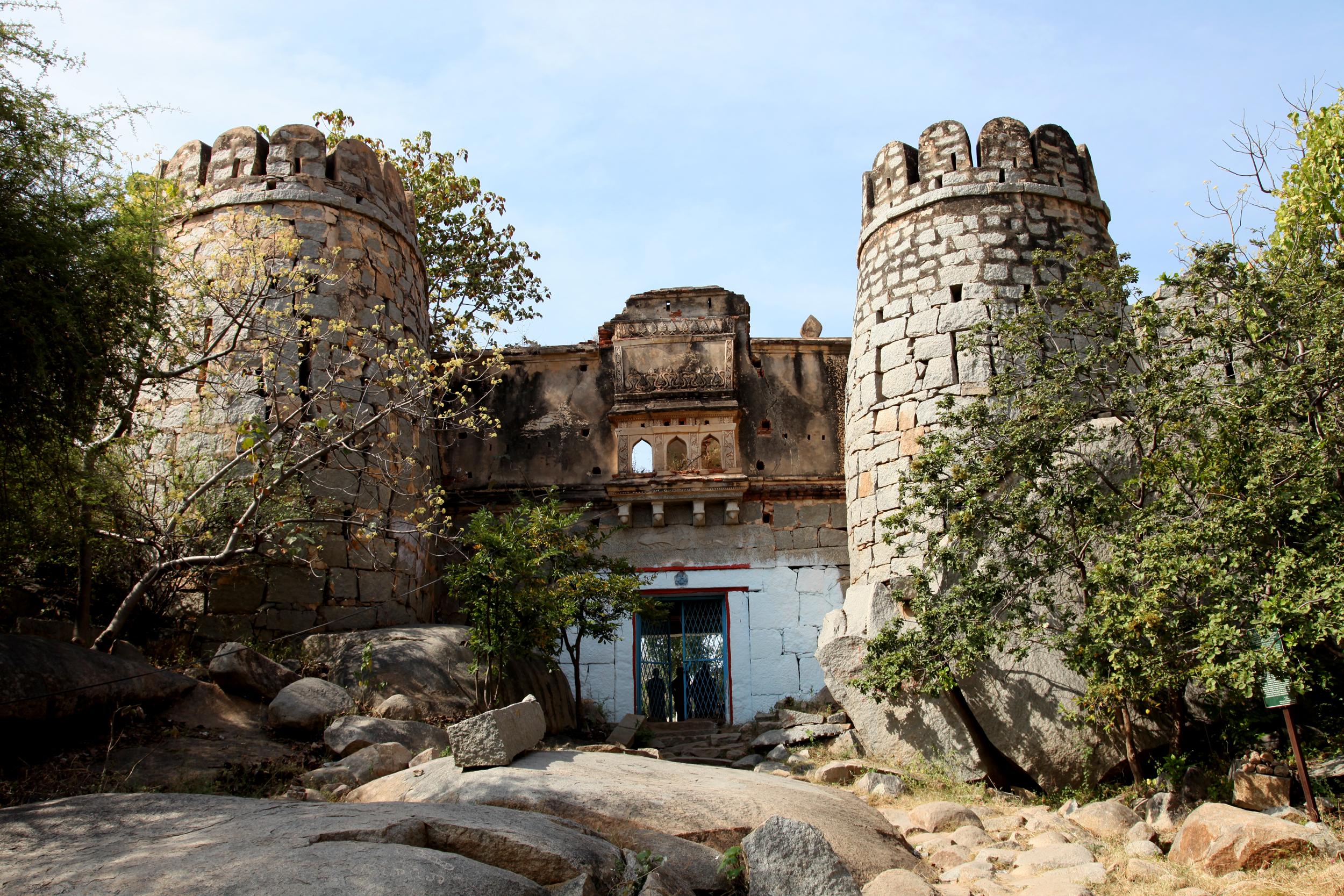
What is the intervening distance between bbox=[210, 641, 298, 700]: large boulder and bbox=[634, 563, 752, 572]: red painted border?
4.68 metres

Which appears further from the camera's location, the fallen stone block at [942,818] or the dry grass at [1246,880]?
the fallen stone block at [942,818]

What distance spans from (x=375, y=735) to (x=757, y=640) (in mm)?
Answer: 5317

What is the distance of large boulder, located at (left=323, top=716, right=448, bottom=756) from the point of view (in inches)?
297

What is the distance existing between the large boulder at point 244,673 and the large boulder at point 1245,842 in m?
6.50

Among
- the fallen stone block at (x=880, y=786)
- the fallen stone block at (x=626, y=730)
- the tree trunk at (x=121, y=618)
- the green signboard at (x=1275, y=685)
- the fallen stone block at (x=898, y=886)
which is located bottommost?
the fallen stone block at (x=898, y=886)

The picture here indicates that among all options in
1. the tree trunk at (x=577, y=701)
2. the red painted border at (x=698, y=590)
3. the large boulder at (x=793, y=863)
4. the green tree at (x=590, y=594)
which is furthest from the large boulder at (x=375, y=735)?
the red painted border at (x=698, y=590)

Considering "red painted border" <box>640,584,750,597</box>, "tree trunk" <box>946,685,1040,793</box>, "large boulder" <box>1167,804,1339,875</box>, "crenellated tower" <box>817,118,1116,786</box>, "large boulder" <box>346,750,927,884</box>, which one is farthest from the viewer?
"red painted border" <box>640,584,750,597</box>

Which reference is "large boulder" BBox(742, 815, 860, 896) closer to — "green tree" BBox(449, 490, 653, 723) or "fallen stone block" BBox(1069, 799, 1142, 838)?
"fallen stone block" BBox(1069, 799, 1142, 838)

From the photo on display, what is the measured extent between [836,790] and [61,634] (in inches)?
234

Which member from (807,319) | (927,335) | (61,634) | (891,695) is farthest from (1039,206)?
(61,634)

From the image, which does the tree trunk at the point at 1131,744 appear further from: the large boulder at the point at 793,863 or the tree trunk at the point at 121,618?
the tree trunk at the point at 121,618

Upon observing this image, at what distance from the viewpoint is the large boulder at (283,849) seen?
4113mm

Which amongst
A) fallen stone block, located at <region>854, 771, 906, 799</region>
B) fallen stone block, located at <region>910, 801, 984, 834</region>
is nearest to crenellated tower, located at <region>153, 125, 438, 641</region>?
fallen stone block, located at <region>854, 771, 906, 799</region>

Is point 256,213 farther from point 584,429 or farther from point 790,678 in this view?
point 790,678
